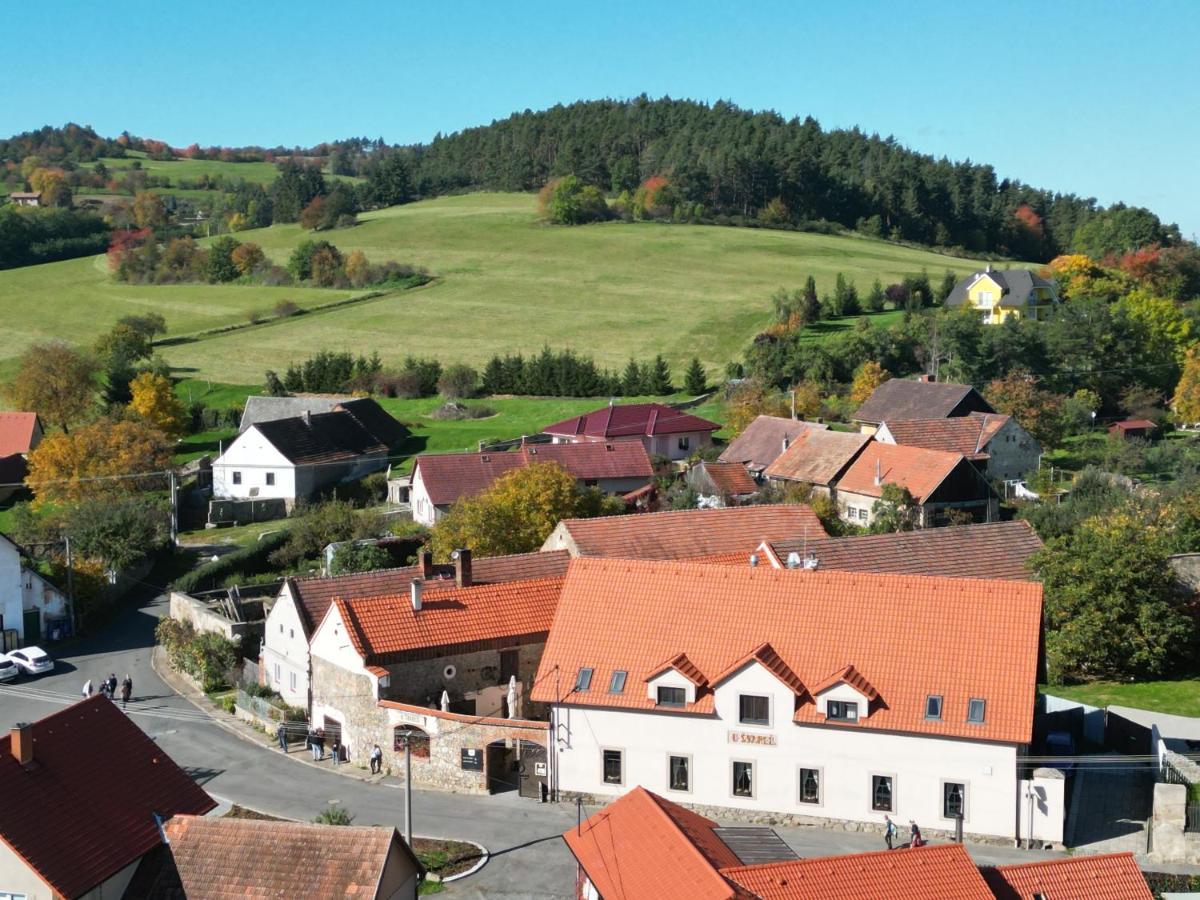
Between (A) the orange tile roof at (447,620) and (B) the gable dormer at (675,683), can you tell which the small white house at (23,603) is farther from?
(B) the gable dormer at (675,683)

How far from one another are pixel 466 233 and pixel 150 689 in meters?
103

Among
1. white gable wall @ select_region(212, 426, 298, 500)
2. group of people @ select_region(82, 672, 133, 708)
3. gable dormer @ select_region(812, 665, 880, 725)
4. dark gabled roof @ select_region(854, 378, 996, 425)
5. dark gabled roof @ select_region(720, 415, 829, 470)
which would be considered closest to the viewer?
gable dormer @ select_region(812, 665, 880, 725)

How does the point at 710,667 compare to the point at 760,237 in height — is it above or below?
below

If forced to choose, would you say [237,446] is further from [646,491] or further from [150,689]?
[150,689]

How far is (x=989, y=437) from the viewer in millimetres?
69500

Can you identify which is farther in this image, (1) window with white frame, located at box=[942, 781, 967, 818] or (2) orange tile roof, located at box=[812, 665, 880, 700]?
(2) orange tile roof, located at box=[812, 665, 880, 700]

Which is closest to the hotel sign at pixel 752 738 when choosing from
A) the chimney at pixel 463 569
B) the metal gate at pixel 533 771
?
the metal gate at pixel 533 771

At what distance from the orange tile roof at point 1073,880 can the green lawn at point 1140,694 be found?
48.8 feet

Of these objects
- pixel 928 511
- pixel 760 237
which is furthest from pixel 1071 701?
pixel 760 237

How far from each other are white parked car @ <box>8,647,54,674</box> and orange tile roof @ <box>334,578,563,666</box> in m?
15.1

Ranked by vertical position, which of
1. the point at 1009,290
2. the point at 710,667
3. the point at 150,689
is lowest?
the point at 150,689

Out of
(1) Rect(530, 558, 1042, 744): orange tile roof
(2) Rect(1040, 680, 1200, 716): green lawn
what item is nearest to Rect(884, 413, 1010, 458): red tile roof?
(2) Rect(1040, 680, 1200, 716): green lawn

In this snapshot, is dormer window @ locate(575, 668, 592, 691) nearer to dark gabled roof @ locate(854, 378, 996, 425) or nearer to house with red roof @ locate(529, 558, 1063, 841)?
house with red roof @ locate(529, 558, 1063, 841)

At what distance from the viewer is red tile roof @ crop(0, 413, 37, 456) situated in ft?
262
